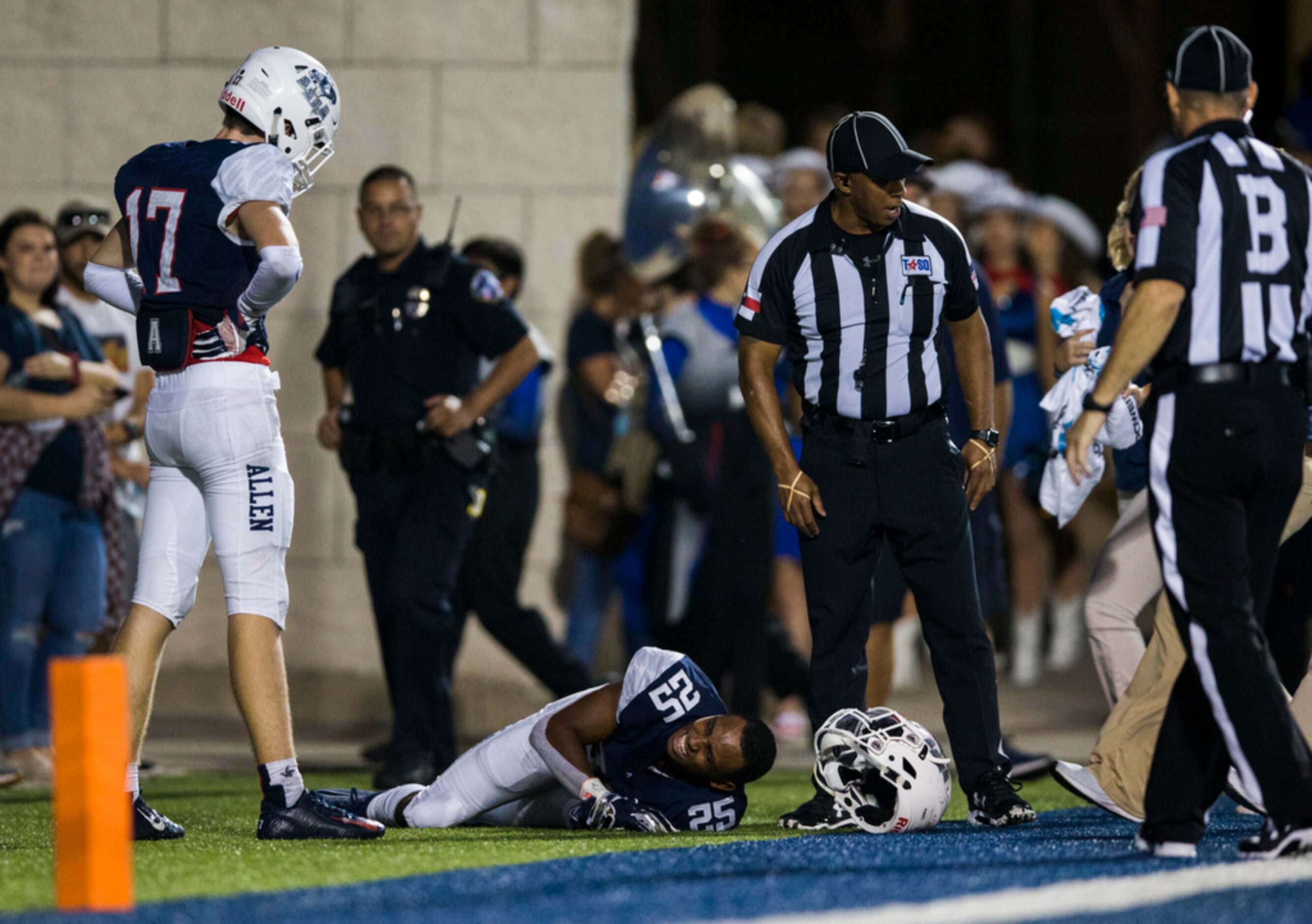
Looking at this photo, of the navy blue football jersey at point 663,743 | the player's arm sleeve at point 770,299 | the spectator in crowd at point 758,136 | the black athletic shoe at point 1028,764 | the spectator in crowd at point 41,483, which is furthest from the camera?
the spectator in crowd at point 758,136

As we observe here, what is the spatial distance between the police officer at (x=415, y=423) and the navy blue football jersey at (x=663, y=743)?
1.48m

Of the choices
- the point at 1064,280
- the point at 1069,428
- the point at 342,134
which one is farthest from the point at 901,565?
the point at 1064,280

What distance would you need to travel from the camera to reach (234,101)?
5.39m

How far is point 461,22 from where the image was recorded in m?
9.20

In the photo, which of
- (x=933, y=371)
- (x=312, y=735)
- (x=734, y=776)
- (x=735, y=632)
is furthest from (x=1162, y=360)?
(x=312, y=735)

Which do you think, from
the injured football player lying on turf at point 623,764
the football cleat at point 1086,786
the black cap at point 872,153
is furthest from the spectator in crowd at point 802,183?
the injured football player lying on turf at point 623,764

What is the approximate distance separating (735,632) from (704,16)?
9318mm

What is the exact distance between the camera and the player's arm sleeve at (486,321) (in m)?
7.21

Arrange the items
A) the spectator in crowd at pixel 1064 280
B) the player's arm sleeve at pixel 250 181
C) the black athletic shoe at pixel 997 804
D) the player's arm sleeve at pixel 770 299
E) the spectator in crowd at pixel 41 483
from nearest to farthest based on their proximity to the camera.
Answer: the player's arm sleeve at pixel 250 181 → the black athletic shoe at pixel 997 804 → the player's arm sleeve at pixel 770 299 → the spectator in crowd at pixel 41 483 → the spectator in crowd at pixel 1064 280

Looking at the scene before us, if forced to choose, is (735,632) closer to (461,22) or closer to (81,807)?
(461,22)

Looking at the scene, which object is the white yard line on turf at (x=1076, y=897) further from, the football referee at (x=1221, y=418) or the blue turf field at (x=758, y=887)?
the football referee at (x=1221, y=418)

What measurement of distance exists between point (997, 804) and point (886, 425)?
44.0 inches

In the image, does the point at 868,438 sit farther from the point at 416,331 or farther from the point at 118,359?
the point at 118,359

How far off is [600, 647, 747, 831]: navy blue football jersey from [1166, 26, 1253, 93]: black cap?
2.06m
